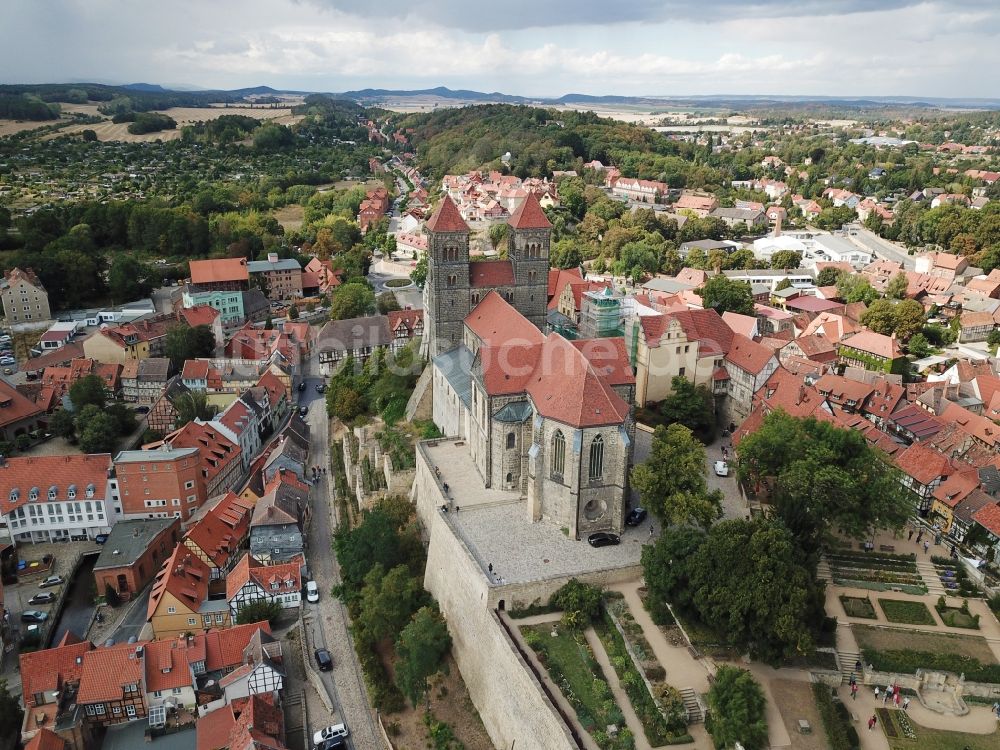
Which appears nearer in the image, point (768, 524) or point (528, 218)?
point (768, 524)

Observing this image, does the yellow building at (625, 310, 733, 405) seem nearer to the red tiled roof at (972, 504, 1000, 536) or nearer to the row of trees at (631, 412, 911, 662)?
the row of trees at (631, 412, 911, 662)

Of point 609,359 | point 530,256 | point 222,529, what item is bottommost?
point 222,529

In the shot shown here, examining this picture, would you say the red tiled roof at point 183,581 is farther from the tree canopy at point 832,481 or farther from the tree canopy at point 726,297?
the tree canopy at point 726,297

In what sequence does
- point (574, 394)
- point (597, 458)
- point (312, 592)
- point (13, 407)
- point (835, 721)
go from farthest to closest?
point (13, 407) < point (312, 592) < point (597, 458) < point (574, 394) < point (835, 721)

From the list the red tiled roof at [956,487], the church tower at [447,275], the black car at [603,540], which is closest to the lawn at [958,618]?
the red tiled roof at [956,487]

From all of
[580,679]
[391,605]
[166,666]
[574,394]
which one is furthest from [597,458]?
[166,666]

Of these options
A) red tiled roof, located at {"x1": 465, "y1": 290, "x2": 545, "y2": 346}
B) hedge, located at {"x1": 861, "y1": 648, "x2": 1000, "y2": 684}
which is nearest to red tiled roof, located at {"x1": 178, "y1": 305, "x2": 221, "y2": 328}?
red tiled roof, located at {"x1": 465, "y1": 290, "x2": 545, "y2": 346}

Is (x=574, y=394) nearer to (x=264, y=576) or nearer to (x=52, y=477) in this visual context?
(x=264, y=576)

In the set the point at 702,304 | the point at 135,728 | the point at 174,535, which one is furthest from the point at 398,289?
the point at 135,728
